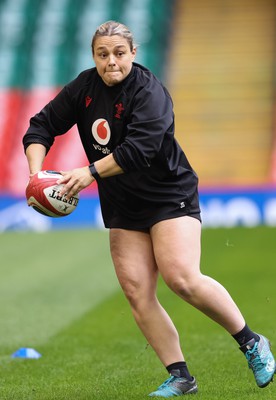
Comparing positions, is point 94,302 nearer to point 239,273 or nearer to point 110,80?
point 239,273

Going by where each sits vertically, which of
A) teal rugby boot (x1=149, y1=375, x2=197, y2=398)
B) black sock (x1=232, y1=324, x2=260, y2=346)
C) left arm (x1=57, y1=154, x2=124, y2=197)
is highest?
left arm (x1=57, y1=154, x2=124, y2=197)

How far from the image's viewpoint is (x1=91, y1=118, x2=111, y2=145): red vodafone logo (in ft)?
18.0

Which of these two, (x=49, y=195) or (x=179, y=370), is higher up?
(x=49, y=195)

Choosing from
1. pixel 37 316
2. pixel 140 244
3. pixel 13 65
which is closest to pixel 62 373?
pixel 140 244

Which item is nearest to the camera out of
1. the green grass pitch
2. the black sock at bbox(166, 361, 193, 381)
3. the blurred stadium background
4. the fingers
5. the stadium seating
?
the fingers

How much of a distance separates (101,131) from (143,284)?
35.5 inches

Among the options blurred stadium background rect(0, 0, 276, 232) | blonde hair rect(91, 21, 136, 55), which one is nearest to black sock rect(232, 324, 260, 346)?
blonde hair rect(91, 21, 136, 55)

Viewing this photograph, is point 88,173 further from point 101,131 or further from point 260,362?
point 260,362

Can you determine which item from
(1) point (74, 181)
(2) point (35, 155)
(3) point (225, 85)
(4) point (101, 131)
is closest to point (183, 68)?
(3) point (225, 85)

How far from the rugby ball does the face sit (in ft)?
2.00

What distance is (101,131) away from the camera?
18.0 ft

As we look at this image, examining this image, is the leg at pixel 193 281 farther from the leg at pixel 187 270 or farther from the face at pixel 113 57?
the face at pixel 113 57

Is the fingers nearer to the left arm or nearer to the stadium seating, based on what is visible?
the left arm

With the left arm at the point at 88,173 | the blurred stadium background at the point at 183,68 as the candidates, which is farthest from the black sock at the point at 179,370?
the blurred stadium background at the point at 183,68
